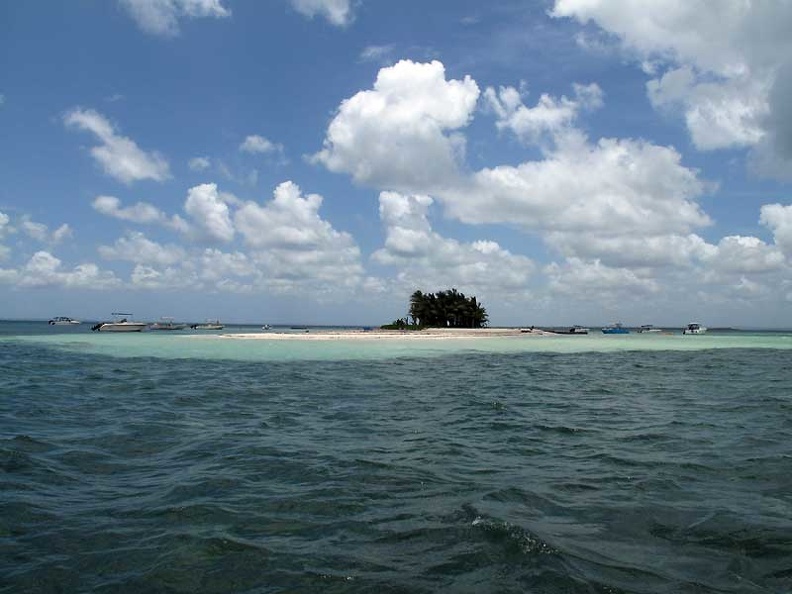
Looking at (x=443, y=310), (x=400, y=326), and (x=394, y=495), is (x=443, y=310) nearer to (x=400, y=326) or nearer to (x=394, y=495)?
(x=400, y=326)

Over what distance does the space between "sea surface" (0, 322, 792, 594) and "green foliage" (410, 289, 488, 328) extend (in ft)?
287

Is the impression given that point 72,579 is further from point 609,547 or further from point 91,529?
point 609,547

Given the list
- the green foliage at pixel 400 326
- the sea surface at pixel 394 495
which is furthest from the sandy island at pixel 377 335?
the sea surface at pixel 394 495

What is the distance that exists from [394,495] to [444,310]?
99.4 meters

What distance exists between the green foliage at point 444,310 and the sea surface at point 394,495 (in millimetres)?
87538

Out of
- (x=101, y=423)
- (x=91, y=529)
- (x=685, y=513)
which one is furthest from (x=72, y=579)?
(x=101, y=423)

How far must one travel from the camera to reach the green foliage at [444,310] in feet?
351

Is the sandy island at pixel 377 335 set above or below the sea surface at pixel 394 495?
above

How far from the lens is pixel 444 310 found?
107500 mm

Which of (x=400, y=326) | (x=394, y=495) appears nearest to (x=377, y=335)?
(x=400, y=326)

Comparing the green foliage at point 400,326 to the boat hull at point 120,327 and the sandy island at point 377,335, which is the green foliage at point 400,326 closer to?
the sandy island at point 377,335

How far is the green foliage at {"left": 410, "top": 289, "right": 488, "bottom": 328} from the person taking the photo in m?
107

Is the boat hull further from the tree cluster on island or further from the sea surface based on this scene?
the sea surface

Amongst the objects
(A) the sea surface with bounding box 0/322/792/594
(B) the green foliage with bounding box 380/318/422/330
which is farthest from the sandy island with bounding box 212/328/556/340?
(A) the sea surface with bounding box 0/322/792/594
